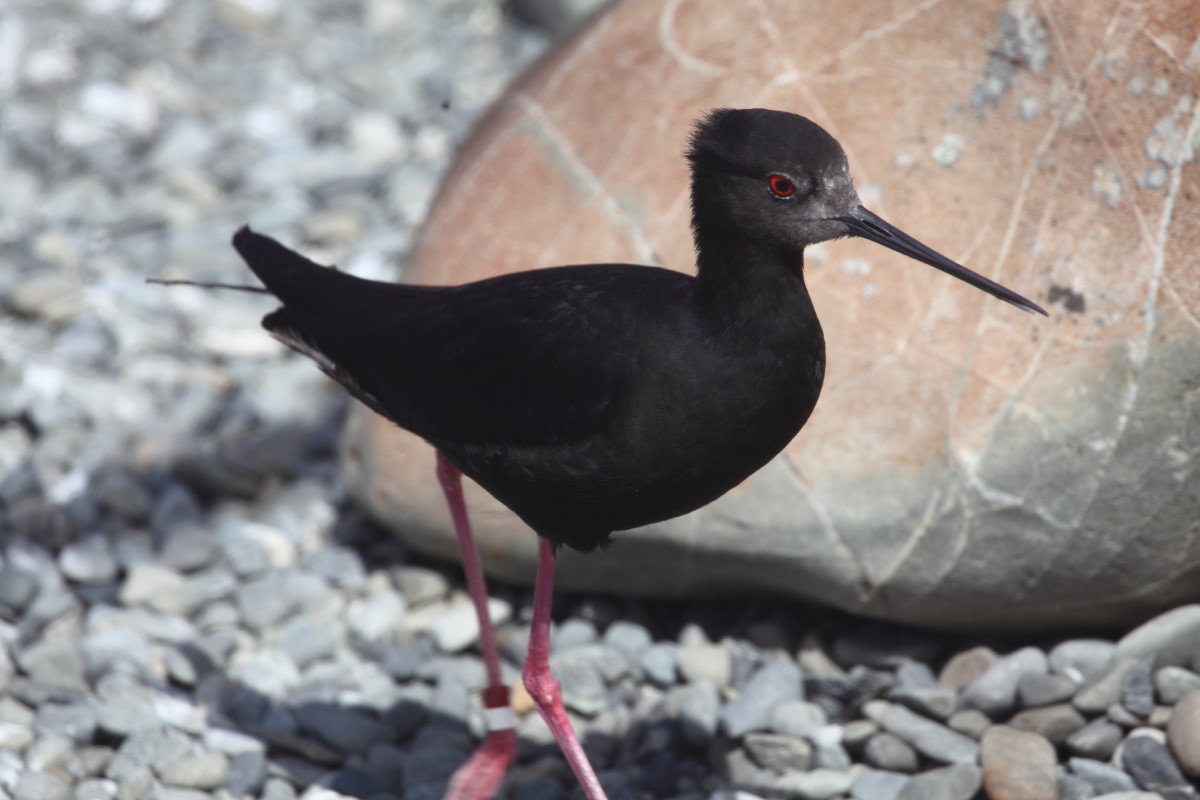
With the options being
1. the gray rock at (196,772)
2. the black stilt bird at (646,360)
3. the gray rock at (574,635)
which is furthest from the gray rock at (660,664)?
the gray rock at (196,772)

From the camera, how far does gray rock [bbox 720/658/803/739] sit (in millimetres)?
4336

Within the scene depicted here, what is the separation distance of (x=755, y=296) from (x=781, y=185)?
0.27m

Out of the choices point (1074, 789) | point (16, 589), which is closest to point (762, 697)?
point (1074, 789)

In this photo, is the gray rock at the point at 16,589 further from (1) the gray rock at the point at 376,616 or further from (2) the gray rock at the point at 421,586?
(2) the gray rock at the point at 421,586

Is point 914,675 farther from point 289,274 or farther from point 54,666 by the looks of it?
point 54,666

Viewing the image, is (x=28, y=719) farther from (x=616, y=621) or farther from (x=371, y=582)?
(x=616, y=621)

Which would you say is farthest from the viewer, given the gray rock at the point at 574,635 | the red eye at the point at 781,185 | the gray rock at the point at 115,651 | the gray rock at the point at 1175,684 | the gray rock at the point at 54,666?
the gray rock at the point at 574,635

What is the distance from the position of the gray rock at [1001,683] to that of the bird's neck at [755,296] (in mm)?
1417

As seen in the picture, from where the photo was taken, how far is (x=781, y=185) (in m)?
3.36

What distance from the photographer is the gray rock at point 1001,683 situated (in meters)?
4.21

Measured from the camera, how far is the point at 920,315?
4355 millimetres

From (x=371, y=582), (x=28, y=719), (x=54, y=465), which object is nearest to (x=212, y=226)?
(x=54, y=465)

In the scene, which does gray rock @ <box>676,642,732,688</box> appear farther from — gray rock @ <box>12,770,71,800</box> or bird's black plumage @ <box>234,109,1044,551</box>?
gray rock @ <box>12,770,71,800</box>

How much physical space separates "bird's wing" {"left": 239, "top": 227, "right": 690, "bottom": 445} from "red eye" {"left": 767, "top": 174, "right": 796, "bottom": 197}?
0.40 m
